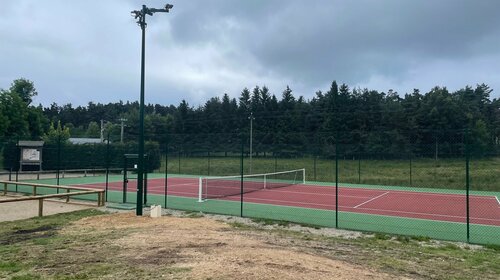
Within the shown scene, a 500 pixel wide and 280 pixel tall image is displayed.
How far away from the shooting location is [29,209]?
566 inches

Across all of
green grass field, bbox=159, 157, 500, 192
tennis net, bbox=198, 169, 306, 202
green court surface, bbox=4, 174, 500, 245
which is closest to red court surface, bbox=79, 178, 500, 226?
tennis net, bbox=198, 169, 306, 202

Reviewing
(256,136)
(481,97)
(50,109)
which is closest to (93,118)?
(50,109)

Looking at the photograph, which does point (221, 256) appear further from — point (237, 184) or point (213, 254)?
point (237, 184)

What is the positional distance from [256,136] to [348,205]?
31223mm

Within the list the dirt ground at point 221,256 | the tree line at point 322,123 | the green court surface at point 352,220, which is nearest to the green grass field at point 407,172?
the tree line at point 322,123

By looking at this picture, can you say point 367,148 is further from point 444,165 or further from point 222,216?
point 222,216

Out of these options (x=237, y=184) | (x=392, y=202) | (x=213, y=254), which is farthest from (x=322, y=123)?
(x=213, y=254)

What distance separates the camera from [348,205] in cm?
1708

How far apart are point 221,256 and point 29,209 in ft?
34.8

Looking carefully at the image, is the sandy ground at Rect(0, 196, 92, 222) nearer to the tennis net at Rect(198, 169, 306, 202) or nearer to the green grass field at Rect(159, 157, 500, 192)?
the tennis net at Rect(198, 169, 306, 202)

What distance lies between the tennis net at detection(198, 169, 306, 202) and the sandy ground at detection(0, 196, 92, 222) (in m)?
5.13

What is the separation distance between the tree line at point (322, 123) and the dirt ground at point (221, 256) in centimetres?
1553

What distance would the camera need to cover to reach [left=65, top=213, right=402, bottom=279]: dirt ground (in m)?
5.61

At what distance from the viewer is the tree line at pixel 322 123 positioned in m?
34.8
